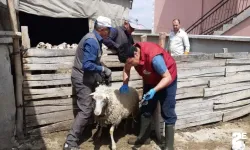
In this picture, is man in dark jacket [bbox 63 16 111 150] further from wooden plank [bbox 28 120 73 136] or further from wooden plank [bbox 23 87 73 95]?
wooden plank [bbox 28 120 73 136]

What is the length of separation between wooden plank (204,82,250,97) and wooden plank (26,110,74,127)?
108 inches

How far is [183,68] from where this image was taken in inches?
225

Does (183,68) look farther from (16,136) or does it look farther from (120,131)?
(16,136)

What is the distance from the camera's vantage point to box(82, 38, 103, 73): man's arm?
4461 millimetres

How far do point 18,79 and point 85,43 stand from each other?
4.33 ft

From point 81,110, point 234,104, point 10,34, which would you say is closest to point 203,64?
point 234,104

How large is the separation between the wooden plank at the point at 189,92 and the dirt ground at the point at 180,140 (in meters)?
0.69

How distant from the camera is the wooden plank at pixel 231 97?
6.20 m

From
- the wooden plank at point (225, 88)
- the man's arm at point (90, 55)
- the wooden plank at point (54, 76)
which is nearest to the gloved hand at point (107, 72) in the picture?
the wooden plank at point (54, 76)

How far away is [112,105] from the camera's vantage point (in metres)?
4.90

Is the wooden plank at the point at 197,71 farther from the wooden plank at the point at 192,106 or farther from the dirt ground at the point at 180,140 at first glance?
the dirt ground at the point at 180,140

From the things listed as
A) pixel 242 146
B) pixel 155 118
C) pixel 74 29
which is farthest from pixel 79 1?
pixel 242 146

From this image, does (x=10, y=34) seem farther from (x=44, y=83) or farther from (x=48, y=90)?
(x=48, y=90)

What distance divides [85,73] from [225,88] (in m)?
3.15
